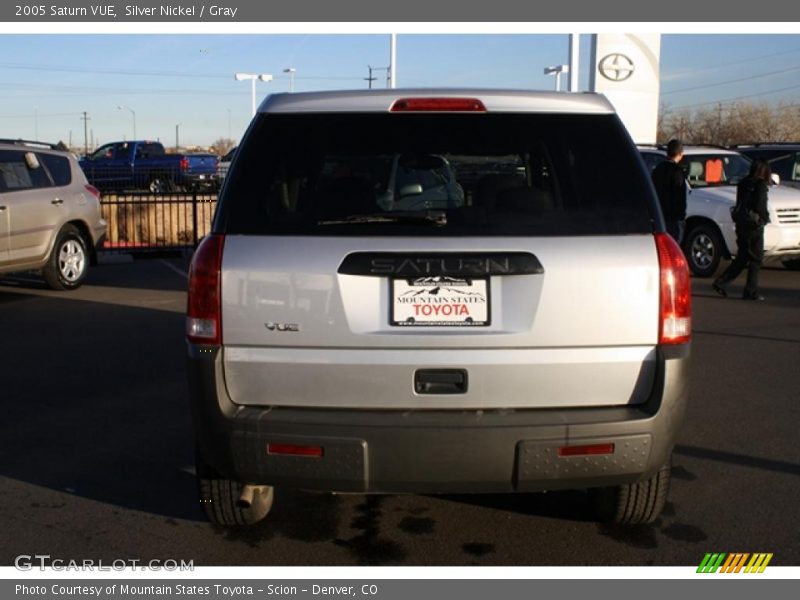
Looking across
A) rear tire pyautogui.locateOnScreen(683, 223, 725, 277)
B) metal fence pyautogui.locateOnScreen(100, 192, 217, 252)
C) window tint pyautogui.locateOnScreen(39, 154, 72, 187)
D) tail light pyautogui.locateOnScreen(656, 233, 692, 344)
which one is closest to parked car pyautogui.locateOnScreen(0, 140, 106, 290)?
window tint pyautogui.locateOnScreen(39, 154, 72, 187)

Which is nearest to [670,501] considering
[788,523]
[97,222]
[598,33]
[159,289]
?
[788,523]

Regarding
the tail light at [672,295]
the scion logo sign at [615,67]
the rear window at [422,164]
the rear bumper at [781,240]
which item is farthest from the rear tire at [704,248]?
the scion logo sign at [615,67]

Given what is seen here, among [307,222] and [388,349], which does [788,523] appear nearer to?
[388,349]

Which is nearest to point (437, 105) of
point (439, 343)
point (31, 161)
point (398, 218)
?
point (398, 218)

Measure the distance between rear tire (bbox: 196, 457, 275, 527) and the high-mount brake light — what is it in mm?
1781

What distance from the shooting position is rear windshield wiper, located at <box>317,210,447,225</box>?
3684 millimetres

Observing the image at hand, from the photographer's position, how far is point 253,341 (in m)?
3.68

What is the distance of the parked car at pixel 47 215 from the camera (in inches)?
452

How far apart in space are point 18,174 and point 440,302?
9.62 m

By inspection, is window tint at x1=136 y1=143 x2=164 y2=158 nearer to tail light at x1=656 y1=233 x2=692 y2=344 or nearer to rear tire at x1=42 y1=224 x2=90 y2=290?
rear tire at x1=42 y1=224 x2=90 y2=290

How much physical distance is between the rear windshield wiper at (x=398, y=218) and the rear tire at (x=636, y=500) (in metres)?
1.52

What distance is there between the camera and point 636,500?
429 centimetres

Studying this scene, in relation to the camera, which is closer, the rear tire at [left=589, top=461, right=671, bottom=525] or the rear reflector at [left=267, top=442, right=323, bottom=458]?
the rear reflector at [left=267, top=442, right=323, bottom=458]

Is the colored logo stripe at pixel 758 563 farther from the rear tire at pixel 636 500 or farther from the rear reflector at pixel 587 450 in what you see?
the rear reflector at pixel 587 450
